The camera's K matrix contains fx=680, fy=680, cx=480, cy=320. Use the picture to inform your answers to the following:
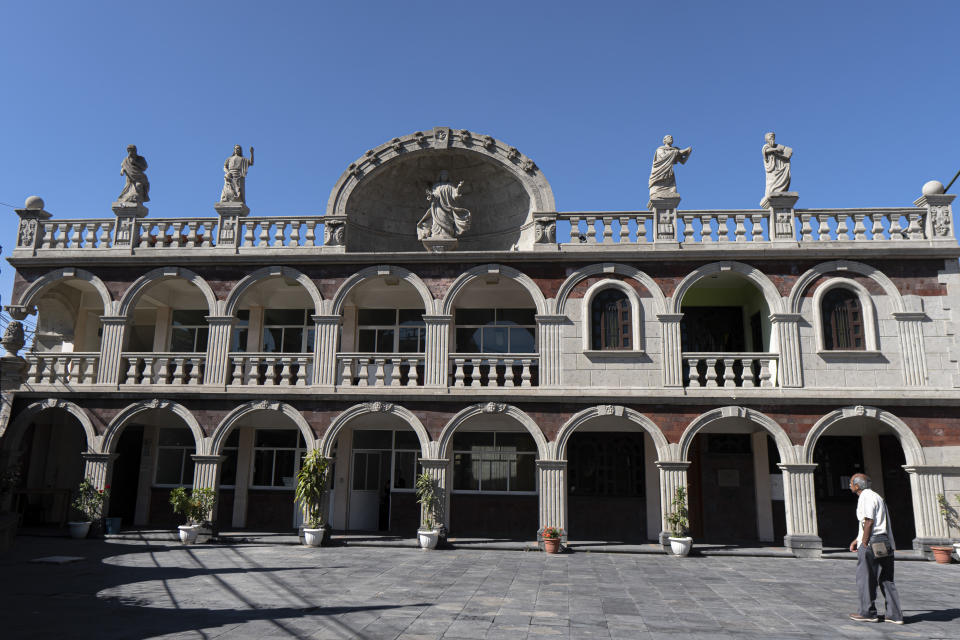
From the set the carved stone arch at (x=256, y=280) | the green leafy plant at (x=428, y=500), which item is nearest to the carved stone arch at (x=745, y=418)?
the green leafy plant at (x=428, y=500)

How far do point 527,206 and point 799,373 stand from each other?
7.94 m

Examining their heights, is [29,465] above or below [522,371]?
below

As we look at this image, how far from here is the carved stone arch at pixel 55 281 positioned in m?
17.5

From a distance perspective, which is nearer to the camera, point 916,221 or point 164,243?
point 916,221

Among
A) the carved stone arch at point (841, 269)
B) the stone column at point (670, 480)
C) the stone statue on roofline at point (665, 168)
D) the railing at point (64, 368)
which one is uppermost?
the stone statue on roofline at point (665, 168)

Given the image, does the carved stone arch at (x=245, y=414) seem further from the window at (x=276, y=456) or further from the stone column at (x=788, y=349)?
the stone column at (x=788, y=349)

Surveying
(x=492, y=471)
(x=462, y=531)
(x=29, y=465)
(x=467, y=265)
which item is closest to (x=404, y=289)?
(x=467, y=265)

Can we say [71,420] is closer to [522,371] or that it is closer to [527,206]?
[522,371]

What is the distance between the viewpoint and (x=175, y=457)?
62.5 feet

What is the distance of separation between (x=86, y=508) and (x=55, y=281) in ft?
19.5

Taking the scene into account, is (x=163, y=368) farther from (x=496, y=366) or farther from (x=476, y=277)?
(x=496, y=366)

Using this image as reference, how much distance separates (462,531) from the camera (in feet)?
57.3

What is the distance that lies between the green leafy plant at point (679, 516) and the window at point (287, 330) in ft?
34.5

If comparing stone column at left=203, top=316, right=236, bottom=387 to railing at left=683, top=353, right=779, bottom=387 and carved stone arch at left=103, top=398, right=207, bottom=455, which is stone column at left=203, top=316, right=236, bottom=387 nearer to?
carved stone arch at left=103, top=398, right=207, bottom=455
